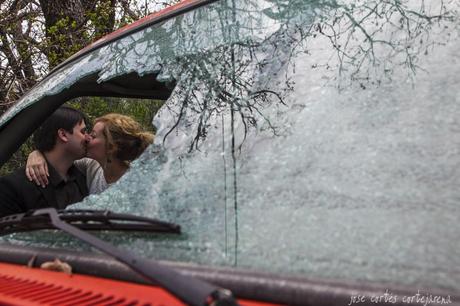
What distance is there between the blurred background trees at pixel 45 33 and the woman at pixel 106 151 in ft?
16.9

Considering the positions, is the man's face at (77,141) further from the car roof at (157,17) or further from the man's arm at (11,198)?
the car roof at (157,17)

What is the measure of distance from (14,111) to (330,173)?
1.74 meters

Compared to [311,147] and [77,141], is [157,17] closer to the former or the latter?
[311,147]

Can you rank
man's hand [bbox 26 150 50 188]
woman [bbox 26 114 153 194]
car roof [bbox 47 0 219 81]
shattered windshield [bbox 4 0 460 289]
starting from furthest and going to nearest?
man's hand [bbox 26 150 50 188], woman [bbox 26 114 153 194], car roof [bbox 47 0 219 81], shattered windshield [bbox 4 0 460 289]

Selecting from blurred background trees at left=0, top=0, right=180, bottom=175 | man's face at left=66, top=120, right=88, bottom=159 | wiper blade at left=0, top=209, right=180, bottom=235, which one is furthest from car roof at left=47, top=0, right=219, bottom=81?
blurred background trees at left=0, top=0, right=180, bottom=175

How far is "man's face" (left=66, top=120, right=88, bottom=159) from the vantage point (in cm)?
324

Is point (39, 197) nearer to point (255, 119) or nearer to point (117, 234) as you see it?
point (117, 234)

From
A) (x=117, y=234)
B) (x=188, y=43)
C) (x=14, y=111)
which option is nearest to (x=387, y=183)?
(x=117, y=234)

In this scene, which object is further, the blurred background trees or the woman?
the blurred background trees

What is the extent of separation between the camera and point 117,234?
1.48 meters

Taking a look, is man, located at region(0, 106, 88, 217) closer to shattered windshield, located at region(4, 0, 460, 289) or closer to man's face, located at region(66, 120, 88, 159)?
man's face, located at region(66, 120, 88, 159)

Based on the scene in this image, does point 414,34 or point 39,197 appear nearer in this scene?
point 414,34

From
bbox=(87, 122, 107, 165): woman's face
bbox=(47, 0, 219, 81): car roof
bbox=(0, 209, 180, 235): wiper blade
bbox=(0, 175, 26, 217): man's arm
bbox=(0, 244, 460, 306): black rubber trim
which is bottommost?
bbox=(0, 244, 460, 306): black rubber trim

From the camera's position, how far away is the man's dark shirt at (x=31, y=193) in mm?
2936
